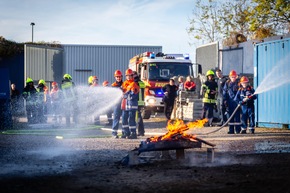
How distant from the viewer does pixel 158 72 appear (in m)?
24.2

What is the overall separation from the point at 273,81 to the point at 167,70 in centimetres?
573

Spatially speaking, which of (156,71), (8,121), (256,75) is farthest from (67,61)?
(256,75)

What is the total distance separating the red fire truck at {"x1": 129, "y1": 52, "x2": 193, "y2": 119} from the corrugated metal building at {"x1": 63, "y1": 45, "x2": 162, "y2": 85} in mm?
11351

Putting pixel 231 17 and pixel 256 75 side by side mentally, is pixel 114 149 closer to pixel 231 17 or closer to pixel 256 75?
pixel 256 75

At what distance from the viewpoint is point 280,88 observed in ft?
62.8

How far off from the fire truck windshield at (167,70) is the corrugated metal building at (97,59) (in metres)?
11.4

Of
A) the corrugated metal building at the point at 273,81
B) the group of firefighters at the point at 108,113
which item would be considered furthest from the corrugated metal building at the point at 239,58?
the group of firefighters at the point at 108,113

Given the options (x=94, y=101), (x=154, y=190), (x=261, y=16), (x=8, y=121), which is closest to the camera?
(x=154, y=190)

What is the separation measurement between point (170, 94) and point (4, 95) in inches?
255

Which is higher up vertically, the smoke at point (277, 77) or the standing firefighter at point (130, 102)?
the smoke at point (277, 77)

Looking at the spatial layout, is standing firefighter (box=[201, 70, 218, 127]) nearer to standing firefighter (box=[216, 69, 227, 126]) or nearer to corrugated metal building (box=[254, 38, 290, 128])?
standing firefighter (box=[216, 69, 227, 126])

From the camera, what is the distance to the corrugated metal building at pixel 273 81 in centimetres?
1878

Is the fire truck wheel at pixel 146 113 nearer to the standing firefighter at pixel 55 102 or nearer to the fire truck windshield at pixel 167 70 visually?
the fire truck windshield at pixel 167 70

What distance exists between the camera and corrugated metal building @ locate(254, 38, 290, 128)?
61.6 feet
